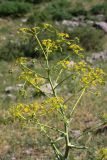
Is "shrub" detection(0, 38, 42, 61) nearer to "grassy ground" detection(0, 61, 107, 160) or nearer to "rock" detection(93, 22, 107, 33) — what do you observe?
"rock" detection(93, 22, 107, 33)

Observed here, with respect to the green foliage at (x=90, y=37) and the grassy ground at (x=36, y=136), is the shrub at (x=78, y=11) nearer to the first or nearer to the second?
A: the green foliage at (x=90, y=37)

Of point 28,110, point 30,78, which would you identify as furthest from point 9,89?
point 28,110

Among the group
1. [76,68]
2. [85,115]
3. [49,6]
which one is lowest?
[49,6]

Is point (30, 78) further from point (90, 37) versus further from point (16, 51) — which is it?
point (90, 37)

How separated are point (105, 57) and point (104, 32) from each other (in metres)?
2.92

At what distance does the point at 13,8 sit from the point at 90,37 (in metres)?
7.08

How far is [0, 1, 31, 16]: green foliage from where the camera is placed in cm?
2367

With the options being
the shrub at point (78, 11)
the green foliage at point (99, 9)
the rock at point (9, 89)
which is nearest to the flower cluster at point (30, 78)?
the rock at point (9, 89)

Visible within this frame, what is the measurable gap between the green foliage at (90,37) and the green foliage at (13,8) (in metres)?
6.05

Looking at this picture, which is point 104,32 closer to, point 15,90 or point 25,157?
point 15,90

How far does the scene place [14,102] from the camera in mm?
12477

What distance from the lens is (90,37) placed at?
17.9m

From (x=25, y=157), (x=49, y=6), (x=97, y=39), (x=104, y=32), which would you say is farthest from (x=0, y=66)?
(x=49, y=6)

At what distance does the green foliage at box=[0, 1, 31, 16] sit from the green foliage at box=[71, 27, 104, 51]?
6049 mm
